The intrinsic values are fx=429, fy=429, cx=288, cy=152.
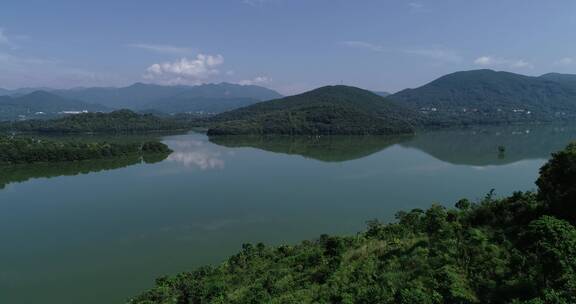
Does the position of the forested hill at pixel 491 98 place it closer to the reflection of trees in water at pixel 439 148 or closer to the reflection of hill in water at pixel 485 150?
the reflection of trees in water at pixel 439 148

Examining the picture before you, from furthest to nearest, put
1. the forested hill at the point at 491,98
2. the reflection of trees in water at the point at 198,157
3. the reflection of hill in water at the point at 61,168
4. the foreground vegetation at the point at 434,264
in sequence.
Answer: the forested hill at the point at 491,98, the reflection of trees in water at the point at 198,157, the reflection of hill in water at the point at 61,168, the foreground vegetation at the point at 434,264

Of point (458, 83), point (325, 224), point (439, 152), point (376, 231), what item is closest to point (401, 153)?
point (439, 152)

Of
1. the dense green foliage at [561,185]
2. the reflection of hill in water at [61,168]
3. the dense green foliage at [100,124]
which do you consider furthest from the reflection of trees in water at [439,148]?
the dense green foliage at [561,185]

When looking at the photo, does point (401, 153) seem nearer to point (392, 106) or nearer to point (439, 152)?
point (439, 152)

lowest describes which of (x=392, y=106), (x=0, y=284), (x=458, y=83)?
(x=0, y=284)

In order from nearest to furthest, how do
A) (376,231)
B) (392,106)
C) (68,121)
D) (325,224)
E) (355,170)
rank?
(376,231) → (325,224) → (355,170) → (68,121) → (392,106)
